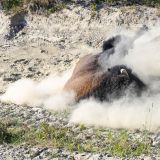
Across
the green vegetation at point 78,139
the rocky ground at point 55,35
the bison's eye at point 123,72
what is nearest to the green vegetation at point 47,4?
the rocky ground at point 55,35

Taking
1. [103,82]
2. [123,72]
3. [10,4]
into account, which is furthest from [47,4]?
[123,72]

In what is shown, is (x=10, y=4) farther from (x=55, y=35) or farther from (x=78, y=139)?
(x=78, y=139)

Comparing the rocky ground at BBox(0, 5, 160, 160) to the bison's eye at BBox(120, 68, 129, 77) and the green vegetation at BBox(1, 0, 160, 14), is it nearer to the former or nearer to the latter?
the green vegetation at BBox(1, 0, 160, 14)

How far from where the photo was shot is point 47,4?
15883mm

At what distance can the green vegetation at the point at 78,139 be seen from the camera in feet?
27.0

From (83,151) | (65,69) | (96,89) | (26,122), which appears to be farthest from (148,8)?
(83,151)

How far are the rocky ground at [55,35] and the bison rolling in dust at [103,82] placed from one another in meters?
2.03

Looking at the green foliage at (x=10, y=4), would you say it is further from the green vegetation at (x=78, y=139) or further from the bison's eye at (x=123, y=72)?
the green vegetation at (x=78, y=139)

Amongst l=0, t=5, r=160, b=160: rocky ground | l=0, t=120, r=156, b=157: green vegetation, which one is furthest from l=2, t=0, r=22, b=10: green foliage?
l=0, t=120, r=156, b=157: green vegetation

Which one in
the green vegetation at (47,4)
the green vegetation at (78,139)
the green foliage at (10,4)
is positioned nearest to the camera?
the green vegetation at (78,139)

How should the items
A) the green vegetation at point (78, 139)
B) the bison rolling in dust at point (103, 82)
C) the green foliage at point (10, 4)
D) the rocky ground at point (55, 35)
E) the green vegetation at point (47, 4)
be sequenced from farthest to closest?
the green foliage at point (10, 4), the green vegetation at point (47, 4), the rocky ground at point (55, 35), the bison rolling in dust at point (103, 82), the green vegetation at point (78, 139)

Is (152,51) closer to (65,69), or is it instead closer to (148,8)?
(65,69)

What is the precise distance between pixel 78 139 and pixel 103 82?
6.28 feet

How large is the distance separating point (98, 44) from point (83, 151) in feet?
21.0
